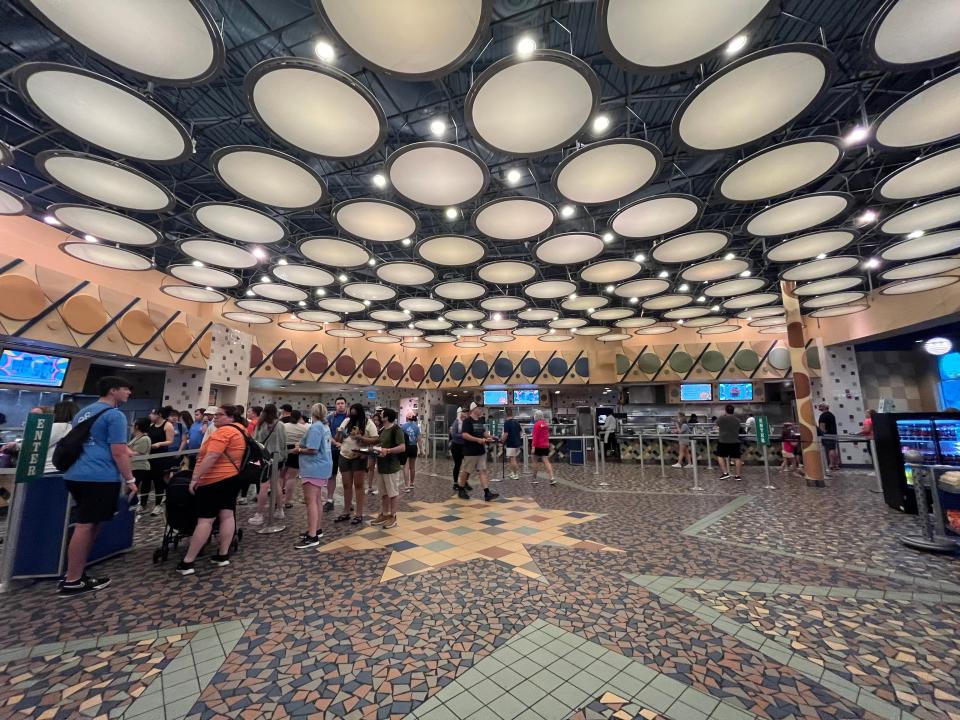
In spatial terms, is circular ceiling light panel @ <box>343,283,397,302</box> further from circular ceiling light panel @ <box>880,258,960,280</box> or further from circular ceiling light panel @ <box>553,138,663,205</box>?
circular ceiling light panel @ <box>880,258,960,280</box>

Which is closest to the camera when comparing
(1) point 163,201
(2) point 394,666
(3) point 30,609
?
(2) point 394,666

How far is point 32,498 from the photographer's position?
3.39 meters

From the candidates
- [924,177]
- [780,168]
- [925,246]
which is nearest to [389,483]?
[780,168]

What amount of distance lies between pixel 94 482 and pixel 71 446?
36 cm

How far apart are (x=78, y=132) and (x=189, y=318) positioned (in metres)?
6.74

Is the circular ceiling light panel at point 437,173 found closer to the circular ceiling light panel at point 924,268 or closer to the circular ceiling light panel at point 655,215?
the circular ceiling light panel at point 655,215

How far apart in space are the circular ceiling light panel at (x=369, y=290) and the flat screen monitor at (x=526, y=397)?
8695 mm

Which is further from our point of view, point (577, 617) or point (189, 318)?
point (189, 318)

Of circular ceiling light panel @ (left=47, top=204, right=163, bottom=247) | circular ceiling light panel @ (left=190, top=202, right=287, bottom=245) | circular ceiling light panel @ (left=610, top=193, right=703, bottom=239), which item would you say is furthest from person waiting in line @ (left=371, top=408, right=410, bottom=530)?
circular ceiling light panel @ (left=47, top=204, right=163, bottom=247)

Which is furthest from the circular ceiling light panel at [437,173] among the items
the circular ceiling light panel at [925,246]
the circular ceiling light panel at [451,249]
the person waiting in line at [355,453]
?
the circular ceiling light panel at [925,246]

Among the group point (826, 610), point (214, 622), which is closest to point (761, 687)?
point (826, 610)

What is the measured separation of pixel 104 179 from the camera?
5.02 m

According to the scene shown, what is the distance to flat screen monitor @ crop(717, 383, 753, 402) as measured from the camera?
46.9ft

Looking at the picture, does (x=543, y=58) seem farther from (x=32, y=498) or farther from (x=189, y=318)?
(x=189, y=318)
